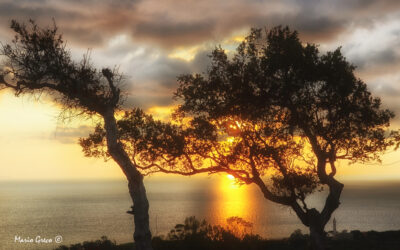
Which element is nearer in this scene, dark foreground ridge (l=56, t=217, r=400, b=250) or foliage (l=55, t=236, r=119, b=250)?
dark foreground ridge (l=56, t=217, r=400, b=250)

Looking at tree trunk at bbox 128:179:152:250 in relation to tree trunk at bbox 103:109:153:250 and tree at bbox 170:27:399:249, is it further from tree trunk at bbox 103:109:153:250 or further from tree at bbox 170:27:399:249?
tree at bbox 170:27:399:249

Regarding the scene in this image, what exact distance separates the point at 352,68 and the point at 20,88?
54.7 ft

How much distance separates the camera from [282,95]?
77.0 ft

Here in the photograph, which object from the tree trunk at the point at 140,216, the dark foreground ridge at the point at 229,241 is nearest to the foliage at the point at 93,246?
the dark foreground ridge at the point at 229,241

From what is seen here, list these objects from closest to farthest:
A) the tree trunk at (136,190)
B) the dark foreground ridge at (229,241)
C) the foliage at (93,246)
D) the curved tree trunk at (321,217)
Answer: the tree trunk at (136,190)
the curved tree trunk at (321,217)
the dark foreground ridge at (229,241)
the foliage at (93,246)

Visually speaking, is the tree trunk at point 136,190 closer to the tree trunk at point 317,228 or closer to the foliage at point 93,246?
the foliage at point 93,246

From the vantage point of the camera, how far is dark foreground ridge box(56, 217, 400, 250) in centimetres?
2605

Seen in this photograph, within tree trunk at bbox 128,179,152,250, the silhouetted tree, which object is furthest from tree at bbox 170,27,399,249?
tree trunk at bbox 128,179,152,250

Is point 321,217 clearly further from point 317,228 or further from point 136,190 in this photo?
point 136,190

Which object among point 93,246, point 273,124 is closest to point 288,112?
point 273,124

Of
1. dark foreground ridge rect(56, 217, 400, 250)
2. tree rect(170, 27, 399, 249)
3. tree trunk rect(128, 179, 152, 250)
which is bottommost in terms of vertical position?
dark foreground ridge rect(56, 217, 400, 250)

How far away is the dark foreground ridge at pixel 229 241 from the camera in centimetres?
2605

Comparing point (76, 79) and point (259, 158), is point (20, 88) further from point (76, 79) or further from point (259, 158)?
point (259, 158)

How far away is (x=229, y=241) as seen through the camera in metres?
26.0
